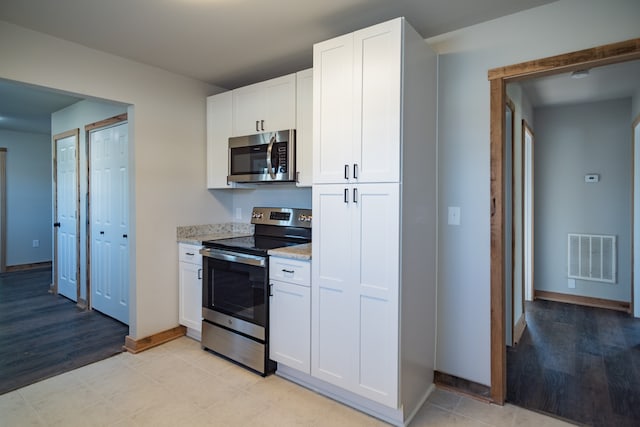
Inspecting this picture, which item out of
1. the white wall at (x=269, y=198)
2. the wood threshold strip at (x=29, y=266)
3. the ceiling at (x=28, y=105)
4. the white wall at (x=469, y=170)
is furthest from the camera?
the wood threshold strip at (x=29, y=266)

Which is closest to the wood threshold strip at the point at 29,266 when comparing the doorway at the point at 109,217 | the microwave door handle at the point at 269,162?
the doorway at the point at 109,217

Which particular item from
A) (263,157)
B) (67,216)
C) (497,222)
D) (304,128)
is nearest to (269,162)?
(263,157)

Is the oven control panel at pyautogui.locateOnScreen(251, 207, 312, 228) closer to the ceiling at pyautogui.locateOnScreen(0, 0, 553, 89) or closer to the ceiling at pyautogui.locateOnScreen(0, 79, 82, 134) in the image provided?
the ceiling at pyautogui.locateOnScreen(0, 0, 553, 89)

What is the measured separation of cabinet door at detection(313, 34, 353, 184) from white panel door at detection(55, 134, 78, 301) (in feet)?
11.6

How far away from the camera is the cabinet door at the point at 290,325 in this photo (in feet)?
Answer: 7.80

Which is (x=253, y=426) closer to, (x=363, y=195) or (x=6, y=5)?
(x=363, y=195)

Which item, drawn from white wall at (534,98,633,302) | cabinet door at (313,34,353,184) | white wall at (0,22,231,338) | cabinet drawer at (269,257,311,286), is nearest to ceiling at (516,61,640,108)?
white wall at (534,98,633,302)

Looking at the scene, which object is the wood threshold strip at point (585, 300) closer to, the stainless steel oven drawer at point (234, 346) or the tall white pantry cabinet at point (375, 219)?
the tall white pantry cabinet at point (375, 219)

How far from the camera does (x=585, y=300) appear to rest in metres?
4.43

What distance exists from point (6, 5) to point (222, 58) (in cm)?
134

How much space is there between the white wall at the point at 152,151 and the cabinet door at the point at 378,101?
6.37ft

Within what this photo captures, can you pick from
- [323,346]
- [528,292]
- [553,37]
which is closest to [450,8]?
[553,37]

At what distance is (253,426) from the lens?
2045 millimetres

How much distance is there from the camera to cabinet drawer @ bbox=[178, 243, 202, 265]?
3148mm
